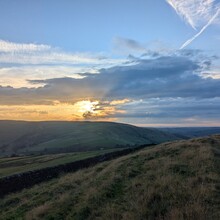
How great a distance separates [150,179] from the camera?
797 inches

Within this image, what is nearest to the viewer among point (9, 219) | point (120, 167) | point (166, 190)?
point (166, 190)

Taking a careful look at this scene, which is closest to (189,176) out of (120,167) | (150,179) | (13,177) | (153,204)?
(150,179)

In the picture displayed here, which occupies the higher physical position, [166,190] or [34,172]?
[166,190]

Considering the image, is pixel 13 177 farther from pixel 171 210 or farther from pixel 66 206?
pixel 171 210

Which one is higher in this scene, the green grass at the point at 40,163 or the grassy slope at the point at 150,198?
the grassy slope at the point at 150,198

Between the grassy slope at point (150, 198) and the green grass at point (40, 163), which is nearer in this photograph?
the grassy slope at point (150, 198)

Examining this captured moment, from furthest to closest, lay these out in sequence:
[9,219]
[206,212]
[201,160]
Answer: [201,160]
[9,219]
[206,212]

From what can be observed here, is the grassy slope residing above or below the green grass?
above

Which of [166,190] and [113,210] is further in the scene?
[166,190]

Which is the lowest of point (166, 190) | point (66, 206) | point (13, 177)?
point (13, 177)

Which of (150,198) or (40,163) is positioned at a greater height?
(150,198)

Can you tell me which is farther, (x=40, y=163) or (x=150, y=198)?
(x=40, y=163)

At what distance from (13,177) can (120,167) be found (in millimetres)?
20185

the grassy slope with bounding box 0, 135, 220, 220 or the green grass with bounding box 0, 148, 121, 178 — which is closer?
the grassy slope with bounding box 0, 135, 220, 220
